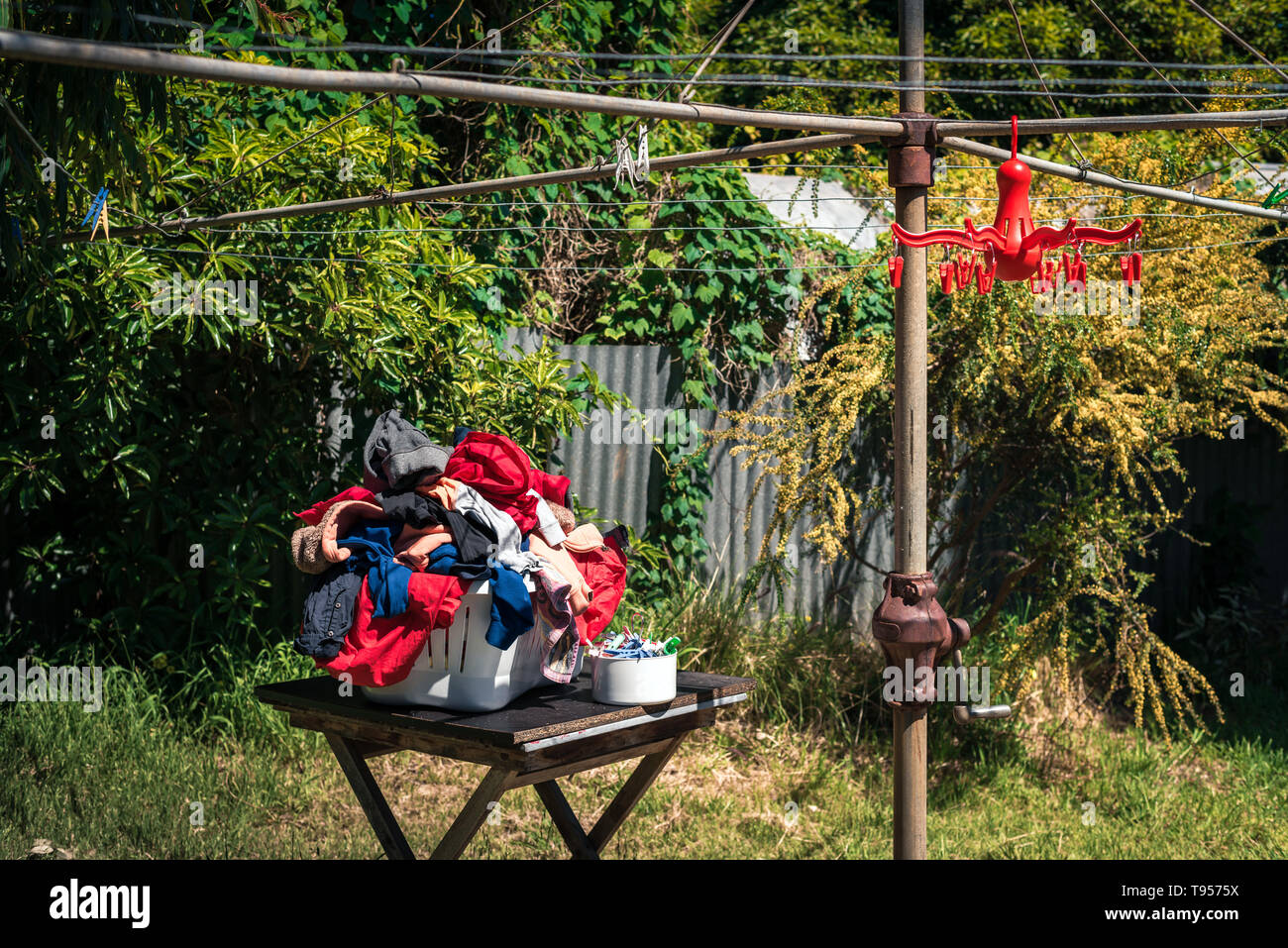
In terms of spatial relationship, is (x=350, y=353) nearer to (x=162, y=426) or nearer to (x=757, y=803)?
(x=162, y=426)

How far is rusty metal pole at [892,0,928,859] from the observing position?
327cm

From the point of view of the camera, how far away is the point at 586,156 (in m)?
7.79

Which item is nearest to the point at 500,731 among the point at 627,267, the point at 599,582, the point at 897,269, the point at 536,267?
the point at 599,582

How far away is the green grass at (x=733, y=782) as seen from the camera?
480 centimetres

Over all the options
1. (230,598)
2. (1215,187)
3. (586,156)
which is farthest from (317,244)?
(1215,187)

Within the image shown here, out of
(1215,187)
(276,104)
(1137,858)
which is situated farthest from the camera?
(1215,187)

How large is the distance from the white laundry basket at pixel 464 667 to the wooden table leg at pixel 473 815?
188mm

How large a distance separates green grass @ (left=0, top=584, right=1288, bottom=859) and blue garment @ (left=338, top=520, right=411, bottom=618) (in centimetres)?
220

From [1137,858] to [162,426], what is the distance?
4.83 m

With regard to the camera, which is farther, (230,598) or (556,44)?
(556,44)

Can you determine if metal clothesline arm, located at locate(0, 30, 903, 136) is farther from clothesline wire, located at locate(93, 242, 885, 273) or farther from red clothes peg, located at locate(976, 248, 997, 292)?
clothesline wire, located at locate(93, 242, 885, 273)

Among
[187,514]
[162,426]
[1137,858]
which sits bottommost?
[1137,858]

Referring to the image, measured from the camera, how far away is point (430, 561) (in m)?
2.87

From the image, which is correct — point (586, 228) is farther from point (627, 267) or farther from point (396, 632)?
point (396, 632)
